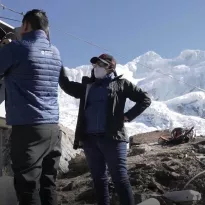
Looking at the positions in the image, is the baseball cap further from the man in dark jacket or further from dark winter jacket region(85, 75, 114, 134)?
dark winter jacket region(85, 75, 114, 134)

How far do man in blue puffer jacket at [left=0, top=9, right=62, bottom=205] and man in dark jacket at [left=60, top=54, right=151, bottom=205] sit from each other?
497 millimetres

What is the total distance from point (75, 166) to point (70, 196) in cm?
199

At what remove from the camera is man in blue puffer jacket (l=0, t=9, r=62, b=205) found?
310 centimetres

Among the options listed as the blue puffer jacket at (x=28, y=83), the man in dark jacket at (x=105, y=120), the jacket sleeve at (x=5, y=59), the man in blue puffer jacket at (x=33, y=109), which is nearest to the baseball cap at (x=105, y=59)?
the man in dark jacket at (x=105, y=120)

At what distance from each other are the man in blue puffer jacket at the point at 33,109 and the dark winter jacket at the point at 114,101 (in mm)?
496

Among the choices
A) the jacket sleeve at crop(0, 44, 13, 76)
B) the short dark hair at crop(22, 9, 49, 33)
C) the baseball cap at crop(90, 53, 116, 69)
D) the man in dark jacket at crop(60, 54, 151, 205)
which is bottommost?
the man in dark jacket at crop(60, 54, 151, 205)

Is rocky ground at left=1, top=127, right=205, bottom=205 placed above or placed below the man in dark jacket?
below

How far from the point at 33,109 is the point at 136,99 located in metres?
1.23

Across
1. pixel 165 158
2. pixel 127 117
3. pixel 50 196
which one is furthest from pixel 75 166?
pixel 50 196

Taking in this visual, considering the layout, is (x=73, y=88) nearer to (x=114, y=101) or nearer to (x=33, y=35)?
(x=114, y=101)

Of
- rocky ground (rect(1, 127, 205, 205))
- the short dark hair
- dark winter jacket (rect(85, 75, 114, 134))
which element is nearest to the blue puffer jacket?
the short dark hair

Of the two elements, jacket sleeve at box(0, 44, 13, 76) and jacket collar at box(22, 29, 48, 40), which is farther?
jacket collar at box(22, 29, 48, 40)

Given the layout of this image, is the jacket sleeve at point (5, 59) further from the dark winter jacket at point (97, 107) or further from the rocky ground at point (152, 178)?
Answer: the rocky ground at point (152, 178)

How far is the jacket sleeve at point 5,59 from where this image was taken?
3.21 m
